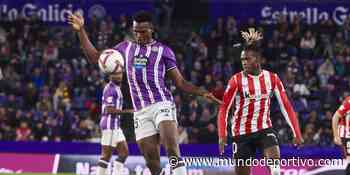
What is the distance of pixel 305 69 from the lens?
24.2m

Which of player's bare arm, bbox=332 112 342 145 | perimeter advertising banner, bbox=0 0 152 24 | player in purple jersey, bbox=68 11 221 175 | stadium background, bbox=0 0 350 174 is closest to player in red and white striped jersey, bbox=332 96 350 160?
player's bare arm, bbox=332 112 342 145

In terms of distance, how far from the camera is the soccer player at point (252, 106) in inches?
474

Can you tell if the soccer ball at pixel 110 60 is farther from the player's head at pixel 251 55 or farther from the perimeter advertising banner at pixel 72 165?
the perimeter advertising banner at pixel 72 165

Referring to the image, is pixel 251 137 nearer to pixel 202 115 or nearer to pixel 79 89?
pixel 202 115

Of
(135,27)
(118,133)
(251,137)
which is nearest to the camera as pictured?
(135,27)

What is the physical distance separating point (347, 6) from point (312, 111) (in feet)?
16.3

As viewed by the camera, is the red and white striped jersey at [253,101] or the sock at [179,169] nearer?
the sock at [179,169]

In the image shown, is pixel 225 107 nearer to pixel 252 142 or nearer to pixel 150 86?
pixel 252 142

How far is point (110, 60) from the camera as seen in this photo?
468 inches

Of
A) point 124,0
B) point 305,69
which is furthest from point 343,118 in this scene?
point 124,0

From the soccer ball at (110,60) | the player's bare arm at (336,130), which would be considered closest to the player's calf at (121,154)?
the soccer ball at (110,60)

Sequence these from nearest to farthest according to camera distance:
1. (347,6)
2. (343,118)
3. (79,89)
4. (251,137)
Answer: (251,137), (343,118), (79,89), (347,6)

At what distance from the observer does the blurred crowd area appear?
22.5 m

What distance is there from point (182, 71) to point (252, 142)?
1251 cm
